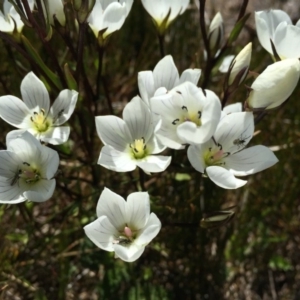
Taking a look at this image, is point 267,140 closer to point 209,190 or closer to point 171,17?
point 209,190

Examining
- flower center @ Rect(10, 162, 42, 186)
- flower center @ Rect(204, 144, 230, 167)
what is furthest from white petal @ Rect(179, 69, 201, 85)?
flower center @ Rect(10, 162, 42, 186)

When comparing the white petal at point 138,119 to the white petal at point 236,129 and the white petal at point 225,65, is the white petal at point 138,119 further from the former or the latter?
the white petal at point 225,65

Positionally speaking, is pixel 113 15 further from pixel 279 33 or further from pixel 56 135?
pixel 279 33

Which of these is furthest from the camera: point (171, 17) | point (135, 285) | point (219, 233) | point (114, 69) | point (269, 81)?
point (114, 69)

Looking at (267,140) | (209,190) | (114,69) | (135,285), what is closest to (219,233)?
(209,190)

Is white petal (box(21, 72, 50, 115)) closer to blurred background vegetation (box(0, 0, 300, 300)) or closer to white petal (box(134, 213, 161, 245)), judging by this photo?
blurred background vegetation (box(0, 0, 300, 300))

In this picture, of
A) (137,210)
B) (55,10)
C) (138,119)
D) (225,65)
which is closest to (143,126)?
(138,119)

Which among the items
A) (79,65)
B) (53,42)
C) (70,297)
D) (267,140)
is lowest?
(70,297)
